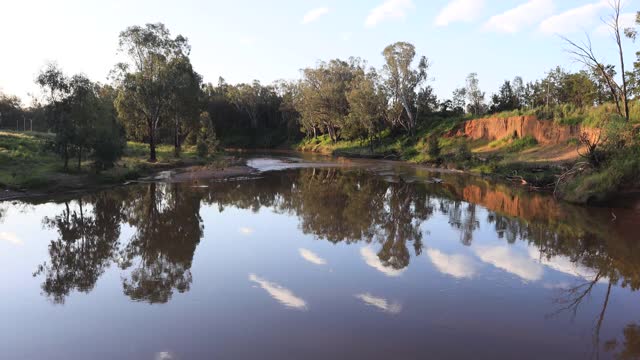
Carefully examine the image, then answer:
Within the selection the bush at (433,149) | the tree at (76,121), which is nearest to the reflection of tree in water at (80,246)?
the tree at (76,121)

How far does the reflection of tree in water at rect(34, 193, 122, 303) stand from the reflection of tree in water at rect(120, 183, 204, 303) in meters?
0.71

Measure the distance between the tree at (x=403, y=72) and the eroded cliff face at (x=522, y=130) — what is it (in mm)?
8308

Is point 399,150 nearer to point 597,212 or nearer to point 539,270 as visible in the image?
point 597,212

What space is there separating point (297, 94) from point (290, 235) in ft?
255

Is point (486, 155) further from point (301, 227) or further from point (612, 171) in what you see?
point (301, 227)

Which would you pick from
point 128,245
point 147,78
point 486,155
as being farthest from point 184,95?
point 128,245

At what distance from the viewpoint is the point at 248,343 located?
795cm

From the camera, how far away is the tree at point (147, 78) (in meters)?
40.2

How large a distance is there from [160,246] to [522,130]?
44734 millimetres

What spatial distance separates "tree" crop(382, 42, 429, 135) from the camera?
60656mm

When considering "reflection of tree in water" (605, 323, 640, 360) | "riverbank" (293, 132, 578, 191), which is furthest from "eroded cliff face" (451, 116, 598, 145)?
"reflection of tree in water" (605, 323, 640, 360)

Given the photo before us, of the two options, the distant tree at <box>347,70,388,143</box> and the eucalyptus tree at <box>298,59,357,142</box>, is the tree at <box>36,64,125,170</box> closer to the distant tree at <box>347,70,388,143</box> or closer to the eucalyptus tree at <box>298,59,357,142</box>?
the distant tree at <box>347,70,388,143</box>

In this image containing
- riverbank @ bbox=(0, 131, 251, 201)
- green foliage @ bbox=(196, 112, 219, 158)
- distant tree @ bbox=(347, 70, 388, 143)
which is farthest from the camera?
distant tree @ bbox=(347, 70, 388, 143)

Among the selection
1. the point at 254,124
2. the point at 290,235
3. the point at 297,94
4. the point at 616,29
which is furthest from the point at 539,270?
the point at 254,124
